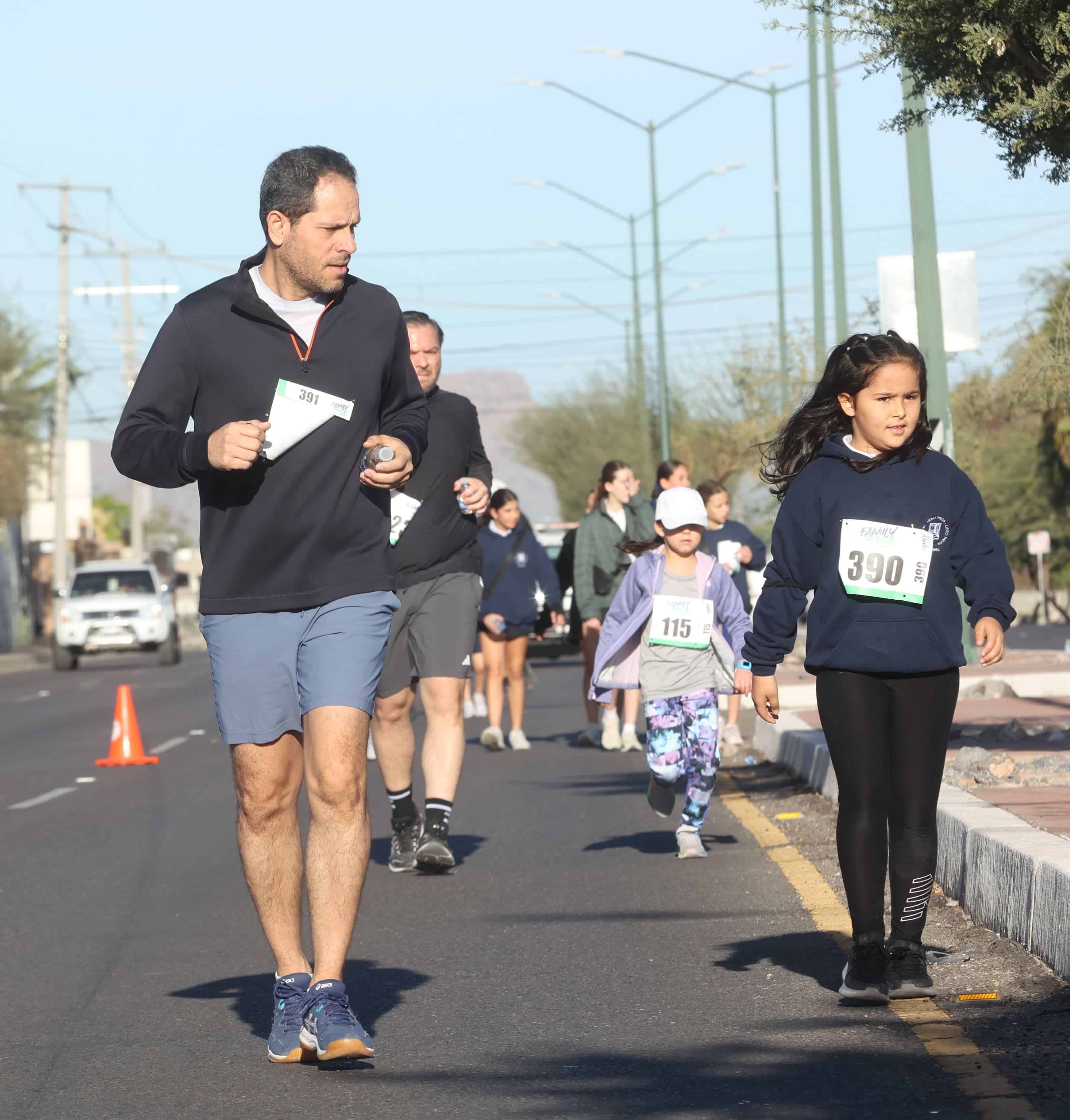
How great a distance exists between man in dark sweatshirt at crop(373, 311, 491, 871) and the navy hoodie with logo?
2.77 m

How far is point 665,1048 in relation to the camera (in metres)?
5.18

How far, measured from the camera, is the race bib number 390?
217 inches

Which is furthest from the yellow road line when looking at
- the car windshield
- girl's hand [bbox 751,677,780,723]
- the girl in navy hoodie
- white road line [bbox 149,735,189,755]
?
the car windshield

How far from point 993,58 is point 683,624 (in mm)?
2704

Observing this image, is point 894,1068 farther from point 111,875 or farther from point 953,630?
point 111,875

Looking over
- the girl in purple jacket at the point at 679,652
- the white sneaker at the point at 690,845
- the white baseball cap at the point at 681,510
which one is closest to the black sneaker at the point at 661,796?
the girl in purple jacket at the point at 679,652

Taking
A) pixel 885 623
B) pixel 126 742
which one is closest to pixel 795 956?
pixel 885 623

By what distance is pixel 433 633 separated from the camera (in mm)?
8445

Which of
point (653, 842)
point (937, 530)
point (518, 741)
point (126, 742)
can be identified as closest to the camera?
point (937, 530)

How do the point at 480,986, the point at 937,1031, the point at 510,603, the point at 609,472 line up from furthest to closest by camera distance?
1. the point at 510,603
2. the point at 609,472
3. the point at 480,986
4. the point at 937,1031

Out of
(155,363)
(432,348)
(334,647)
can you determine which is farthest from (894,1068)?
(432,348)

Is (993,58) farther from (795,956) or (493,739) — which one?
(493,739)

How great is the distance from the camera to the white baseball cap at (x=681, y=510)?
8.95m

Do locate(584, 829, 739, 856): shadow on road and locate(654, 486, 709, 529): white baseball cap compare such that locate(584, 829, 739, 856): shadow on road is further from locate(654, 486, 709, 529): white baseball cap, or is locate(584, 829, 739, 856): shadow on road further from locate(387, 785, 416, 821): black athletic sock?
locate(654, 486, 709, 529): white baseball cap
